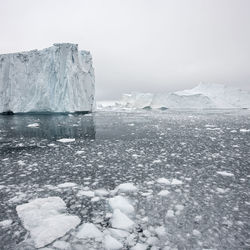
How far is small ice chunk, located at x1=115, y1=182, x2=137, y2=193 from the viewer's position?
8.08ft

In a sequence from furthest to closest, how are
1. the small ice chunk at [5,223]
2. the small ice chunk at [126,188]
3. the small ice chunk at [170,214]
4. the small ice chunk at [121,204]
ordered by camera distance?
1. the small ice chunk at [126,188]
2. the small ice chunk at [121,204]
3. the small ice chunk at [170,214]
4. the small ice chunk at [5,223]

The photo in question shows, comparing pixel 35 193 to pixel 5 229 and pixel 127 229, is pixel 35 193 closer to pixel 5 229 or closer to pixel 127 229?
pixel 5 229

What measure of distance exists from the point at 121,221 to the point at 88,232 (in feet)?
0.98

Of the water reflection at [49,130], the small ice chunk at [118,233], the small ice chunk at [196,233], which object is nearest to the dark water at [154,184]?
the small ice chunk at [196,233]

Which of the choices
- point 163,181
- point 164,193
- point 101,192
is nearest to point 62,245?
point 101,192

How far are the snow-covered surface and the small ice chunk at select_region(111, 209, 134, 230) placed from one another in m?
0.31

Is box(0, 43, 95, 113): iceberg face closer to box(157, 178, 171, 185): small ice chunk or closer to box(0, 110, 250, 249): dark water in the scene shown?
box(0, 110, 250, 249): dark water

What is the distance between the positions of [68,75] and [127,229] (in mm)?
15374

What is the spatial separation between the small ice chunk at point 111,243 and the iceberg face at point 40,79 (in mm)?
15051

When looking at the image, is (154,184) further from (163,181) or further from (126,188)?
(126,188)

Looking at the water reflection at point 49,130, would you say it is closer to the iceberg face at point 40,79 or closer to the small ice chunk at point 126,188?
the small ice chunk at point 126,188

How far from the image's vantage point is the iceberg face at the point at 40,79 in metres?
15.8

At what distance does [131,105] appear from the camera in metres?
36.8

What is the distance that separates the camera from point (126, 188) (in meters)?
2.50
